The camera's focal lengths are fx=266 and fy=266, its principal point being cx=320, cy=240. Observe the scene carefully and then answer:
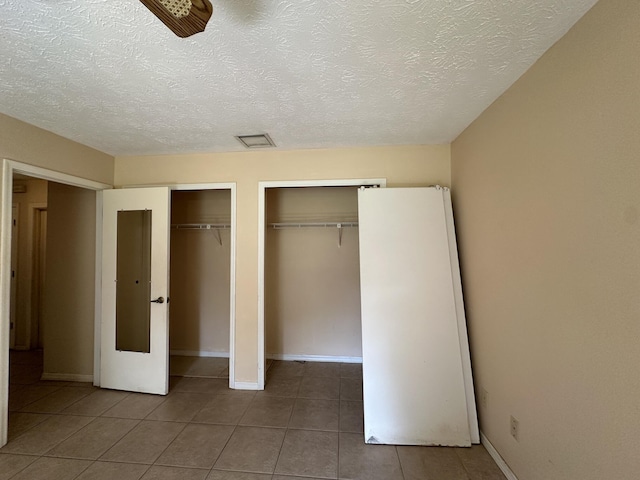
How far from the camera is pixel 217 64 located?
1.44 meters

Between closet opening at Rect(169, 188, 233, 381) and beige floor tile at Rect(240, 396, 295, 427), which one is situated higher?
closet opening at Rect(169, 188, 233, 381)

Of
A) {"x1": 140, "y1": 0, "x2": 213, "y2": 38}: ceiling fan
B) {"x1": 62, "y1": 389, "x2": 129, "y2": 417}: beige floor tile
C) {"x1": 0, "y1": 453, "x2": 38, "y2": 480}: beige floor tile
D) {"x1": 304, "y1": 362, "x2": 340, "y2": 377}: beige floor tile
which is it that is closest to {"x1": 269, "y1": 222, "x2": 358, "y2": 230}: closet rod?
{"x1": 304, "y1": 362, "x2": 340, "y2": 377}: beige floor tile

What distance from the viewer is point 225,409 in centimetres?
242

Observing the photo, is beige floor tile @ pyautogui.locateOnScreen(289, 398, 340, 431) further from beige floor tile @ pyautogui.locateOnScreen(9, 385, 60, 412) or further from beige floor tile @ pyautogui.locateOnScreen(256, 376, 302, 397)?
beige floor tile @ pyautogui.locateOnScreen(9, 385, 60, 412)

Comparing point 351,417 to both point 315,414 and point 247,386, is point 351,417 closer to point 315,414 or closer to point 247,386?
point 315,414

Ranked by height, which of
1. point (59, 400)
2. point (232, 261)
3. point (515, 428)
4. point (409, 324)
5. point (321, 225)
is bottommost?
point (59, 400)

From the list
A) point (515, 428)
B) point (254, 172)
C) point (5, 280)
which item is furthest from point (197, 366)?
point (515, 428)

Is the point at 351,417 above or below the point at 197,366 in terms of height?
below

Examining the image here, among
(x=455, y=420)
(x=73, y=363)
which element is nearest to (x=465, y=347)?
Result: (x=455, y=420)

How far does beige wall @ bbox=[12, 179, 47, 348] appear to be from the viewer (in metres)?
3.85

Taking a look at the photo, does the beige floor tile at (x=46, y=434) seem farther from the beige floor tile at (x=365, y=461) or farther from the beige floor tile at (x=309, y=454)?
the beige floor tile at (x=365, y=461)

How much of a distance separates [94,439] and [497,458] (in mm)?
2930

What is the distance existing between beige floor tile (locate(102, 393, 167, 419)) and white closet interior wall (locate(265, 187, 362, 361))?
1366mm

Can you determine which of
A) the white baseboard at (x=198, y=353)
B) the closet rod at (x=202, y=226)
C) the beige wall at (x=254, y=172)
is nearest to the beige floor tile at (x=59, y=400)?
the white baseboard at (x=198, y=353)
